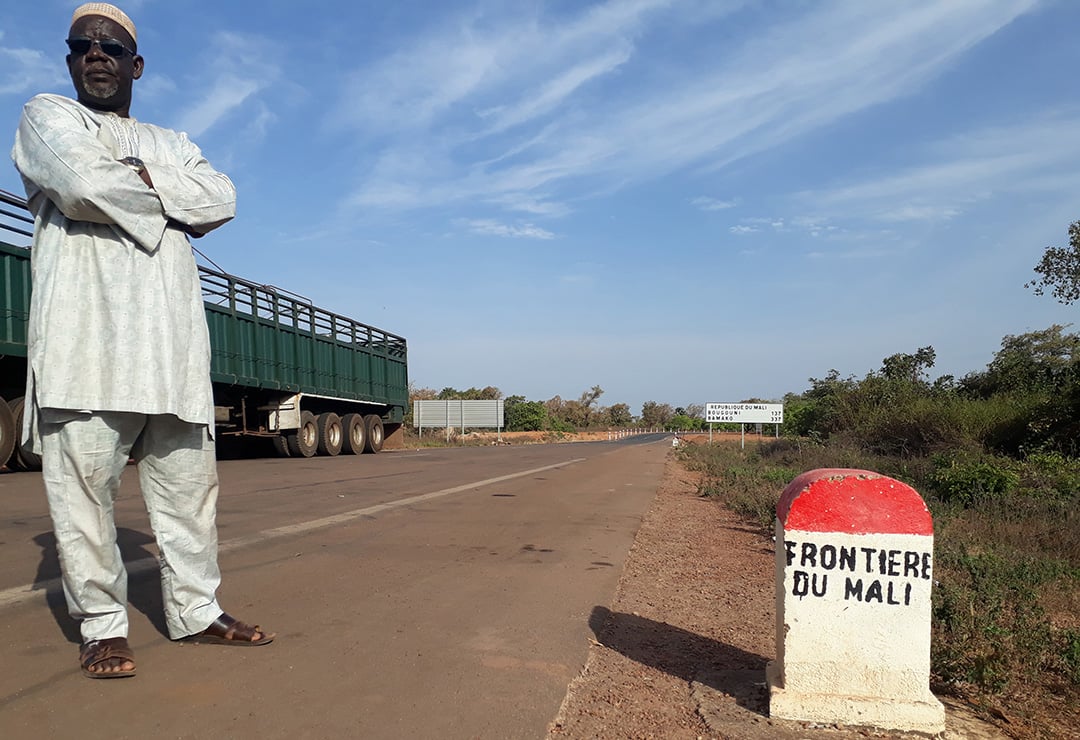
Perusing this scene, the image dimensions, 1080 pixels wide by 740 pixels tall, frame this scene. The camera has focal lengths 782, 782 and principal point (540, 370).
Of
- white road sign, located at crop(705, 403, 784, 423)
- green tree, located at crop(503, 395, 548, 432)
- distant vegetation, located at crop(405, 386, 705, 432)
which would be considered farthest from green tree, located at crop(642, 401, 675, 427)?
white road sign, located at crop(705, 403, 784, 423)

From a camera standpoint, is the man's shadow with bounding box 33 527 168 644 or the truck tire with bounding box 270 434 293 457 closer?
the man's shadow with bounding box 33 527 168 644

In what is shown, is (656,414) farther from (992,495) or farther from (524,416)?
(992,495)

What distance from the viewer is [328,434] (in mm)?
21172

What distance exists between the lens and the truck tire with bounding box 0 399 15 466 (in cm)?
1078

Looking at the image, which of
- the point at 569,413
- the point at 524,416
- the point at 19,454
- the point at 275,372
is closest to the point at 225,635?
the point at 19,454

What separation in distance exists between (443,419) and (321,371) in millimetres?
28839

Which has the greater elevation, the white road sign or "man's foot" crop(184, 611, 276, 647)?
the white road sign

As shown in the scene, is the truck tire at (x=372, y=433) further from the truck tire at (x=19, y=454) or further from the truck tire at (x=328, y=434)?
the truck tire at (x=19, y=454)

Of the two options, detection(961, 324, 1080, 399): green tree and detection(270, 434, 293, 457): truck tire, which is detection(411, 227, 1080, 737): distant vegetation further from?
detection(270, 434, 293, 457): truck tire

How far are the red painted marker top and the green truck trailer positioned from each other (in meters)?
Result: 11.3

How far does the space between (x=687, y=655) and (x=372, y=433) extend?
2168 centimetres

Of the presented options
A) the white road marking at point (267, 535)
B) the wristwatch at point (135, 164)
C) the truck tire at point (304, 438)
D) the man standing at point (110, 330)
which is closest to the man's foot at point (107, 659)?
the man standing at point (110, 330)

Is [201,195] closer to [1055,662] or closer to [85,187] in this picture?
[85,187]

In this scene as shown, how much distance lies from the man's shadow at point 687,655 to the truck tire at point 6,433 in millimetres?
9852
